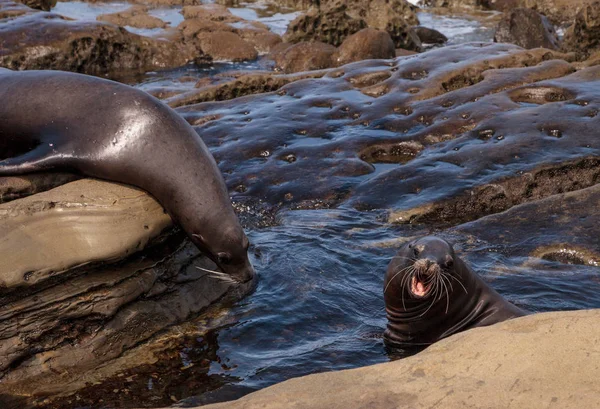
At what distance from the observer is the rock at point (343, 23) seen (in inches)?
896

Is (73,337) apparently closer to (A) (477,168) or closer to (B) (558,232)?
(B) (558,232)

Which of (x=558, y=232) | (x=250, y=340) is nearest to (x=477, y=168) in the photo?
(x=558, y=232)

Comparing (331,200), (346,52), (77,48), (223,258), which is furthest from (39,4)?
(223,258)

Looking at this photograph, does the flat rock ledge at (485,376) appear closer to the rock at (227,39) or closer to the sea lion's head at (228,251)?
the sea lion's head at (228,251)

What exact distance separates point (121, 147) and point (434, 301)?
107 inches

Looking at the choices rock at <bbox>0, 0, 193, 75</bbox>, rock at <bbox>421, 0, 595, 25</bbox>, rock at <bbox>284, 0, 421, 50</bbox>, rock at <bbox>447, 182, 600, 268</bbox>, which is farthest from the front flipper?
rock at <bbox>421, 0, 595, 25</bbox>

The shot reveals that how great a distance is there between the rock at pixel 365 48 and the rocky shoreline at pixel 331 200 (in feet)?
0.17

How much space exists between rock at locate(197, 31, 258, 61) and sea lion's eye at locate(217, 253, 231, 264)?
17.6 meters

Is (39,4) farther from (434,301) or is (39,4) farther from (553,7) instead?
(434,301)

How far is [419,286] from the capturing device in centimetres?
648

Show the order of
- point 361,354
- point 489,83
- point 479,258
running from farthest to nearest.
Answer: point 489,83 < point 479,258 < point 361,354

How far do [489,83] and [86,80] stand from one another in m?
7.74

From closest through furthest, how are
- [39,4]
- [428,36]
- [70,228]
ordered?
[70,228], [428,36], [39,4]

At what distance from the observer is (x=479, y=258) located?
8148 millimetres
